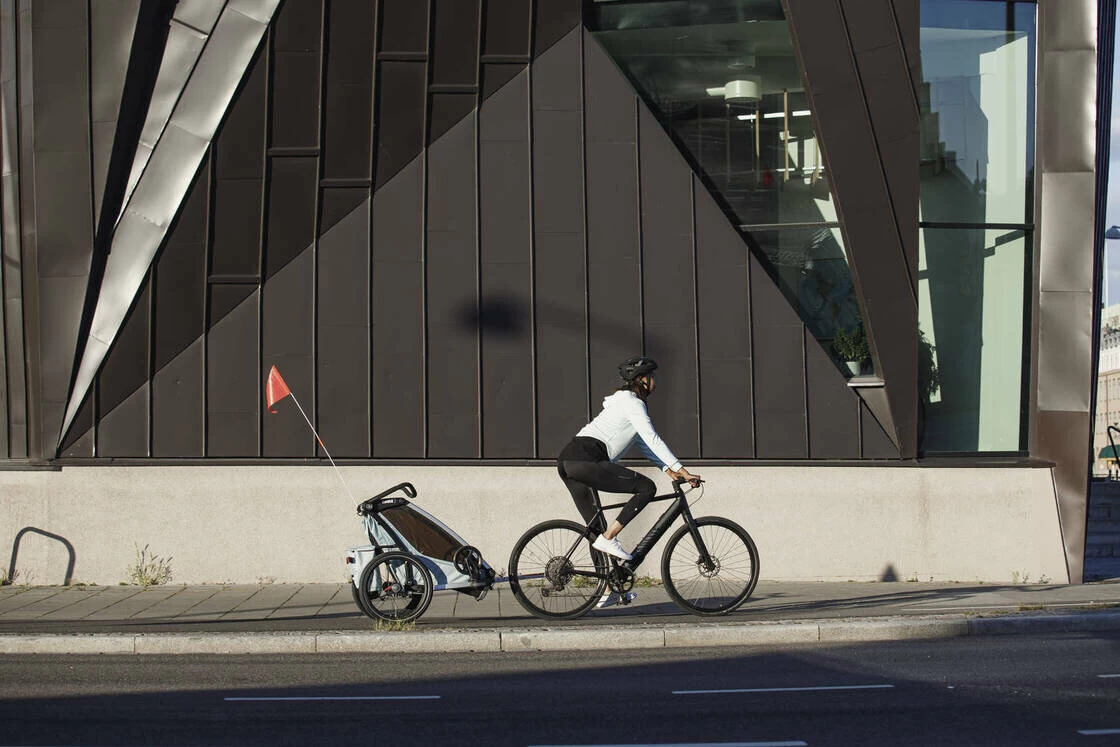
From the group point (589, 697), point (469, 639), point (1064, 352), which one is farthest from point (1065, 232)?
point (589, 697)

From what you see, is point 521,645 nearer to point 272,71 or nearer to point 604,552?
point 604,552

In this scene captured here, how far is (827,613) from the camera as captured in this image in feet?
33.6

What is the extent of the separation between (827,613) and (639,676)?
295 cm

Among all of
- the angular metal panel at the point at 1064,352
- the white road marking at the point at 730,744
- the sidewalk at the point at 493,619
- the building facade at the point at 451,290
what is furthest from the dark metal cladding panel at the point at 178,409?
the angular metal panel at the point at 1064,352

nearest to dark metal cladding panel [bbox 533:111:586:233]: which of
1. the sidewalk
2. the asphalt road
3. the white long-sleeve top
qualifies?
the white long-sleeve top

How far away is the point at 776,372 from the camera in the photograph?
1305 centimetres

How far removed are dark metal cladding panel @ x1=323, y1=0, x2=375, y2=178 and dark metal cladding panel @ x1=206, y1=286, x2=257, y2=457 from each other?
1.70m

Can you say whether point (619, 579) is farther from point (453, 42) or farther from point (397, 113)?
point (453, 42)

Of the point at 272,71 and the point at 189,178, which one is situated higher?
the point at 272,71

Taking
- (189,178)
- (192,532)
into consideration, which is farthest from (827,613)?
(189,178)

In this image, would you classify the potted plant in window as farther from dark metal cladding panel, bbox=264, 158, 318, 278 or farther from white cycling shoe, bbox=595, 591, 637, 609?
dark metal cladding panel, bbox=264, 158, 318, 278

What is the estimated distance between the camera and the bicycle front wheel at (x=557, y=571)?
9656 millimetres

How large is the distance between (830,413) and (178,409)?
692cm

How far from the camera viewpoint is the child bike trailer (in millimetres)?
9758
